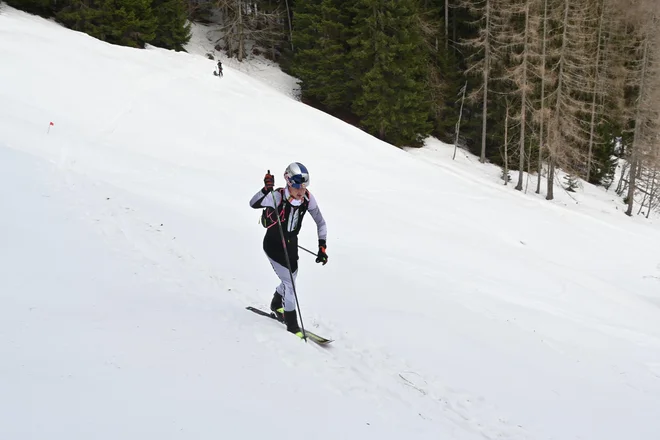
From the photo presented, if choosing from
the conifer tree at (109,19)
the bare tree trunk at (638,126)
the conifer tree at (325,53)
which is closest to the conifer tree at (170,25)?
the conifer tree at (109,19)

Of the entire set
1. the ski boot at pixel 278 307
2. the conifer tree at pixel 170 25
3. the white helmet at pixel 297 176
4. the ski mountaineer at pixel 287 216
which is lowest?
the ski boot at pixel 278 307

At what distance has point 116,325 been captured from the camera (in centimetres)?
494

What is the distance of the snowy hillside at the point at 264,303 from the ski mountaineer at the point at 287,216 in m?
0.52

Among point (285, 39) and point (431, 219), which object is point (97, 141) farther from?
point (285, 39)

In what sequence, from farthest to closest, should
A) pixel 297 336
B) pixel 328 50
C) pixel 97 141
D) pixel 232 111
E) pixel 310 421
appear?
pixel 328 50, pixel 232 111, pixel 97 141, pixel 297 336, pixel 310 421

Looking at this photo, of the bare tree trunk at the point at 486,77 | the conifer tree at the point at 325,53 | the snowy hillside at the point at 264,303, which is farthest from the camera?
the conifer tree at the point at 325,53

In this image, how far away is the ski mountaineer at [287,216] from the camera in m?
5.71

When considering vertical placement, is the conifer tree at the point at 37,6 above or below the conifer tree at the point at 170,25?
below

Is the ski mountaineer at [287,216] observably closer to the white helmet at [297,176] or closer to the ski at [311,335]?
the white helmet at [297,176]

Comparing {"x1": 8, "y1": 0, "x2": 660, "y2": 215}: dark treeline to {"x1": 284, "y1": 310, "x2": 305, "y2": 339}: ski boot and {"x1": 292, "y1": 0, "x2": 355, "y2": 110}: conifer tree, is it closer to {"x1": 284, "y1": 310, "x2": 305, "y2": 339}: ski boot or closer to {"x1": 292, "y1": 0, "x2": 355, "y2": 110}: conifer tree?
{"x1": 292, "y1": 0, "x2": 355, "y2": 110}: conifer tree

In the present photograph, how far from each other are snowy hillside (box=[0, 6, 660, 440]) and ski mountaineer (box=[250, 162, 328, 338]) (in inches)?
20.6

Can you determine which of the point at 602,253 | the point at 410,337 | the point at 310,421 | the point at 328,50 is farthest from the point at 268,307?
the point at 328,50

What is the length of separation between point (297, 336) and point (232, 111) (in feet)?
67.9

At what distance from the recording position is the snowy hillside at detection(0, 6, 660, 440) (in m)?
Result: 3.99
